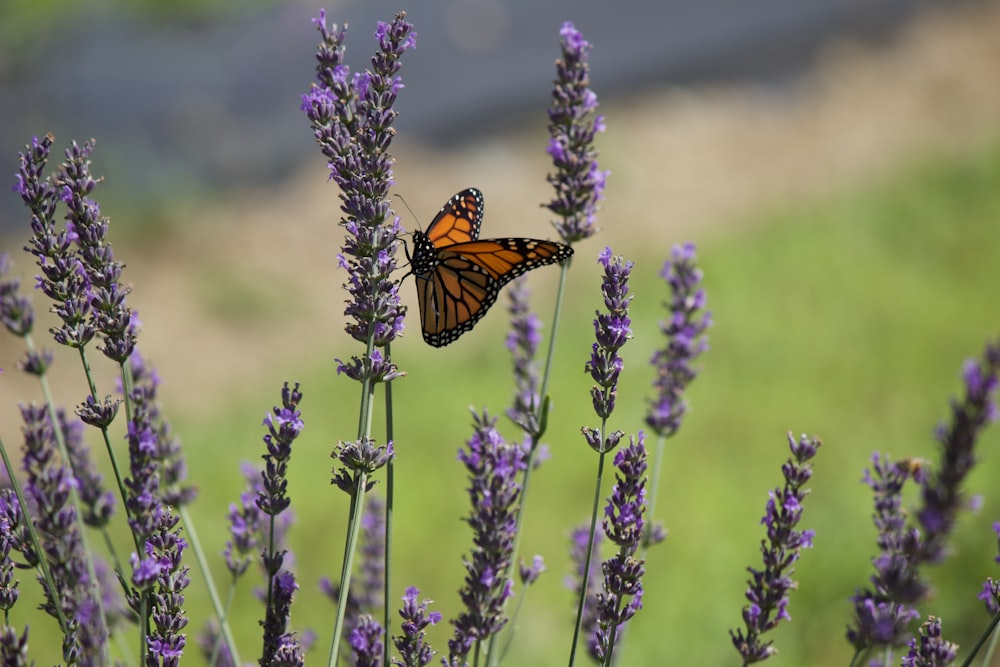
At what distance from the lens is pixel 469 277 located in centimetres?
244

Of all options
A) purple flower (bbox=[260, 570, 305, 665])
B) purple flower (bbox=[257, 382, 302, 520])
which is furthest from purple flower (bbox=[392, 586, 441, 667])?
purple flower (bbox=[257, 382, 302, 520])

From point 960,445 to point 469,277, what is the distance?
1498mm

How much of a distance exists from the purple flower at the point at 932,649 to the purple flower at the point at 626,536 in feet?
1.36

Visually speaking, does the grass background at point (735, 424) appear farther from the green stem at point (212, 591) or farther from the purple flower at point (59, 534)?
the purple flower at point (59, 534)

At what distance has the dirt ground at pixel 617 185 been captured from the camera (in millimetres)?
7594

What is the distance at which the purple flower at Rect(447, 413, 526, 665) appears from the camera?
1661 millimetres

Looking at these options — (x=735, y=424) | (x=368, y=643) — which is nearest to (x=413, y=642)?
(x=368, y=643)

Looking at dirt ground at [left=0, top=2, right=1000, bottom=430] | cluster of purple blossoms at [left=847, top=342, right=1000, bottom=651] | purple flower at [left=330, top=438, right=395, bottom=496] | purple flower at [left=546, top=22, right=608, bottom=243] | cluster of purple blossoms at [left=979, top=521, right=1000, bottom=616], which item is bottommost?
cluster of purple blossoms at [left=847, top=342, right=1000, bottom=651]

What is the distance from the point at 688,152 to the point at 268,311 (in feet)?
15.2

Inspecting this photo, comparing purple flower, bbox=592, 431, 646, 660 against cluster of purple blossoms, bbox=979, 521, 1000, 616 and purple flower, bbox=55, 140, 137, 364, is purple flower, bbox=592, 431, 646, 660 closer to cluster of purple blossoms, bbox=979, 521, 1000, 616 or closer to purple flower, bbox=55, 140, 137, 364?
cluster of purple blossoms, bbox=979, 521, 1000, 616

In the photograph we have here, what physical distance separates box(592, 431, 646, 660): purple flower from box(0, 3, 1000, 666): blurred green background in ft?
8.74

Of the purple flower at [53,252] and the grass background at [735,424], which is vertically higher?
the grass background at [735,424]

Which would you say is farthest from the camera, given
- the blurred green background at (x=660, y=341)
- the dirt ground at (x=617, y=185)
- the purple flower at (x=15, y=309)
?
the dirt ground at (x=617, y=185)

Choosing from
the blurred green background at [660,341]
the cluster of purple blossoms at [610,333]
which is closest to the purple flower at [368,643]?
the cluster of purple blossoms at [610,333]
